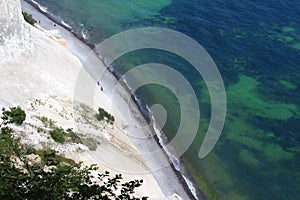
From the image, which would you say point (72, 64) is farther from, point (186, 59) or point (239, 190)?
point (239, 190)

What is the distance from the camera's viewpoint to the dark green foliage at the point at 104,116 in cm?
6255

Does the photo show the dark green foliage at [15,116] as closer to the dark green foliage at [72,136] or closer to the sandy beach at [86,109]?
the sandy beach at [86,109]

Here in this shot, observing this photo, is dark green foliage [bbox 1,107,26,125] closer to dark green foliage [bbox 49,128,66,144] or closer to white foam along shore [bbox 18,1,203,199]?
dark green foliage [bbox 49,128,66,144]

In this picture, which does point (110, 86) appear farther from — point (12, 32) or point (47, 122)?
point (47, 122)

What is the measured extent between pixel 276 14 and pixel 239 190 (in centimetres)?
4823

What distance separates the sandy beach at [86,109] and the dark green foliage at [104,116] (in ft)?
2.96

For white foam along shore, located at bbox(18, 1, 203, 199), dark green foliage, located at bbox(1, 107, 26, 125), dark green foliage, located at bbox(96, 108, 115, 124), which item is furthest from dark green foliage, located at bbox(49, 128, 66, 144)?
white foam along shore, located at bbox(18, 1, 203, 199)

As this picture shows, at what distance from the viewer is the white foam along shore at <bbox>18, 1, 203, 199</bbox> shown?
60156 millimetres

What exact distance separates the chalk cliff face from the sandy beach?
1250 millimetres

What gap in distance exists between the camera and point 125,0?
102 meters

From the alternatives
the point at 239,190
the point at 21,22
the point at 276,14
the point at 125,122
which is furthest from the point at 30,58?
the point at 276,14

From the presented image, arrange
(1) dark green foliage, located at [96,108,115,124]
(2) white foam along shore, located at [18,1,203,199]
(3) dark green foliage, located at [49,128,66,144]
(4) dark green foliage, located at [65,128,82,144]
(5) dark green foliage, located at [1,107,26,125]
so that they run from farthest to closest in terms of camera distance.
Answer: (1) dark green foliage, located at [96,108,115,124] < (2) white foam along shore, located at [18,1,203,199] < (4) dark green foliage, located at [65,128,82,144] < (3) dark green foliage, located at [49,128,66,144] < (5) dark green foliage, located at [1,107,26,125]

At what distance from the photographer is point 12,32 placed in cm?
6122

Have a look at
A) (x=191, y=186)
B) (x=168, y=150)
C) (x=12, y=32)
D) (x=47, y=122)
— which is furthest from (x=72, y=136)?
(x=12, y=32)
